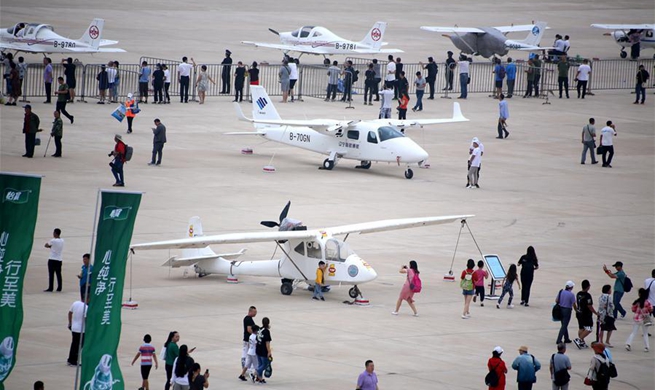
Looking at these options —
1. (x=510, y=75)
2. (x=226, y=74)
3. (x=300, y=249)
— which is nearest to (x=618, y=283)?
(x=300, y=249)

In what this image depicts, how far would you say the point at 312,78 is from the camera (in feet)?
179

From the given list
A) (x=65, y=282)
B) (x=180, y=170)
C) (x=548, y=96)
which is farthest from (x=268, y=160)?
(x=548, y=96)

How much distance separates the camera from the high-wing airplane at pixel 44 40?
173ft

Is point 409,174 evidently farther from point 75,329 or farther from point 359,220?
point 75,329

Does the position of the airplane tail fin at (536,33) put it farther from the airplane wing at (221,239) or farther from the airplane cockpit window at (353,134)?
the airplane wing at (221,239)

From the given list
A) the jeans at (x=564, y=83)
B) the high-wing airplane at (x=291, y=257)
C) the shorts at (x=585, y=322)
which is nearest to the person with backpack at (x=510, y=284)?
the shorts at (x=585, y=322)

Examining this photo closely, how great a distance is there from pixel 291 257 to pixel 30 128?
571 inches

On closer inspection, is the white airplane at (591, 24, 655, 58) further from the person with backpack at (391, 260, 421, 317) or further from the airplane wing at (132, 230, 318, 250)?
the person with backpack at (391, 260, 421, 317)

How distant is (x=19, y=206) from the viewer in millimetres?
18438

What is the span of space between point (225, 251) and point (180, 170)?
900 cm

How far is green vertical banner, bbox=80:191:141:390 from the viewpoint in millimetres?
17359

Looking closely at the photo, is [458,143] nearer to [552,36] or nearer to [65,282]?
[65,282]

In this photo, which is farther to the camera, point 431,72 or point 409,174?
point 431,72

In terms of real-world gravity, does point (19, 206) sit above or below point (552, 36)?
below
